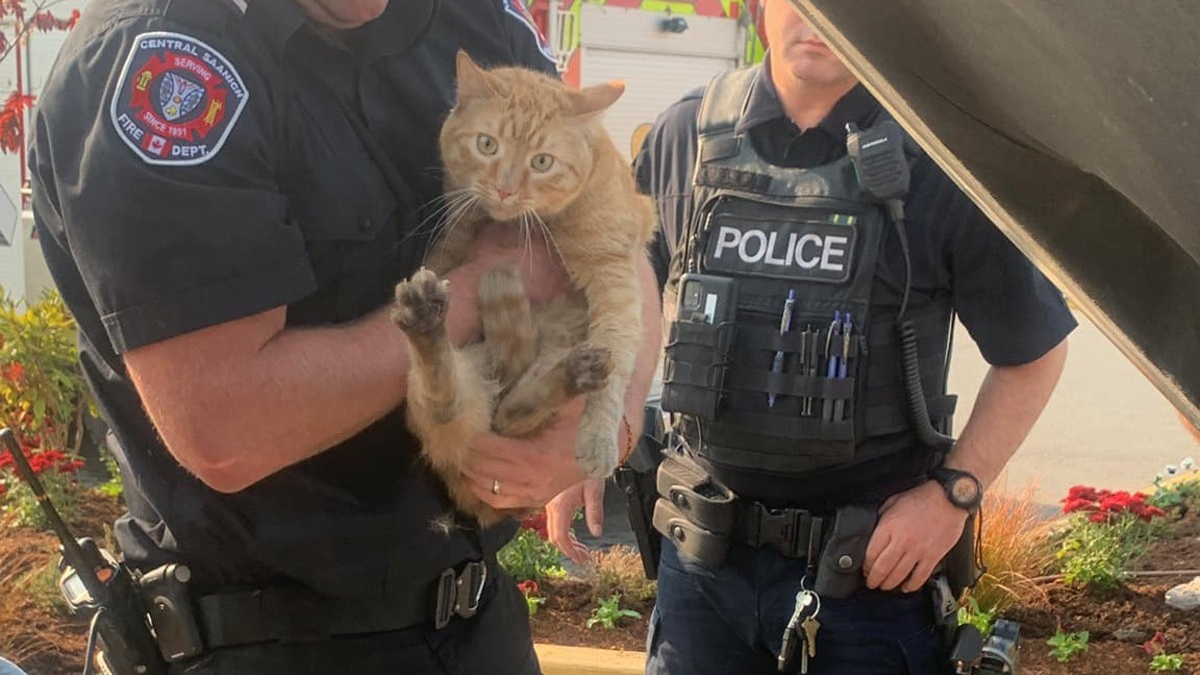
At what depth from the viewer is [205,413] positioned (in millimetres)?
1473

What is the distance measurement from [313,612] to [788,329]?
1302 millimetres

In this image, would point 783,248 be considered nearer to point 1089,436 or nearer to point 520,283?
point 520,283

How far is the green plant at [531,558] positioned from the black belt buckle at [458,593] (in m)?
2.55

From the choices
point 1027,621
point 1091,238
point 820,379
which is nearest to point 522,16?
point 820,379

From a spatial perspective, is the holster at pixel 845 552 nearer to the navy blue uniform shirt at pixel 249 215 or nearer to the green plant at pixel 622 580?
the navy blue uniform shirt at pixel 249 215

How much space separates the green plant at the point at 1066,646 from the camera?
3.98 meters

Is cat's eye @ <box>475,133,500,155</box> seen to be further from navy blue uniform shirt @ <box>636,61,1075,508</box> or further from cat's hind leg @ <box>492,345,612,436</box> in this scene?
navy blue uniform shirt @ <box>636,61,1075,508</box>

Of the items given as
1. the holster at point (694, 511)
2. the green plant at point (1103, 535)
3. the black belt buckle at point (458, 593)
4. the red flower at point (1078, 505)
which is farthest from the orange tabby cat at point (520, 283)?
the red flower at point (1078, 505)

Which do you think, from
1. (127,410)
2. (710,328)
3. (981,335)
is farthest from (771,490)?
(127,410)

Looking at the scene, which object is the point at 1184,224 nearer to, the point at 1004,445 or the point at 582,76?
the point at 1004,445

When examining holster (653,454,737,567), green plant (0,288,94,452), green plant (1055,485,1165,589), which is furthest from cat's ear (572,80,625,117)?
green plant (0,288,94,452)

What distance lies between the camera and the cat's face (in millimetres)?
1955

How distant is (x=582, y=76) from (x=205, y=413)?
10.3 metres

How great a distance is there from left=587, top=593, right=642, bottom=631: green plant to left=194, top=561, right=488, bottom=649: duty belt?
2486 mm
